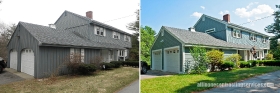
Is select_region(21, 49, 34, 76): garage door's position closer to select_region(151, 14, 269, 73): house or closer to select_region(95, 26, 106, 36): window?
select_region(95, 26, 106, 36): window

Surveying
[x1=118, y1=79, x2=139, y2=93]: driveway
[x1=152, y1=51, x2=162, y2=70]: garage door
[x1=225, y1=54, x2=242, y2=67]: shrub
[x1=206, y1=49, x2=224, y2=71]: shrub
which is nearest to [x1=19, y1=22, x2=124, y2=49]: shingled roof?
[x1=118, y1=79, x2=139, y2=93]: driveway

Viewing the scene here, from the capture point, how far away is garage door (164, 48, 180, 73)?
8.36 meters

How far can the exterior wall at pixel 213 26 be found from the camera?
11352 mm

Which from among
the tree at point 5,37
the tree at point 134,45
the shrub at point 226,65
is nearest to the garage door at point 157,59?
the tree at point 134,45

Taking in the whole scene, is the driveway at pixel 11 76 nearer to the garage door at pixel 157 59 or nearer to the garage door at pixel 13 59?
the garage door at pixel 13 59

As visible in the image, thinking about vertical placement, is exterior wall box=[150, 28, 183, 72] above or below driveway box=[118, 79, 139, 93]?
above

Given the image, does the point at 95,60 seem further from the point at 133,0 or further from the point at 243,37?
the point at 243,37

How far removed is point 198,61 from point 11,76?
7.23 meters

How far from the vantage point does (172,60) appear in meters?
8.82

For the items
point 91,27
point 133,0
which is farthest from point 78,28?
point 133,0

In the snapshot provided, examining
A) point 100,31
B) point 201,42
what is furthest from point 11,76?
point 201,42

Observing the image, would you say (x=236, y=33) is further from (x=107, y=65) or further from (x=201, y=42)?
(x=107, y=65)

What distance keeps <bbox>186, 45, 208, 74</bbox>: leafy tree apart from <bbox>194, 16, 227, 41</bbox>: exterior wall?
4226mm

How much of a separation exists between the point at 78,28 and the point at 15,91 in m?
6.47
